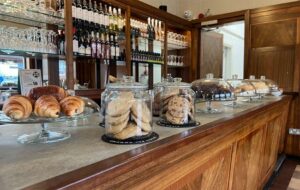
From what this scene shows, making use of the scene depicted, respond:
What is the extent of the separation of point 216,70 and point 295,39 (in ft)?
5.64

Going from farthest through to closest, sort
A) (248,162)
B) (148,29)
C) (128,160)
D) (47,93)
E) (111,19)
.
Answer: (148,29) < (111,19) < (248,162) < (47,93) < (128,160)

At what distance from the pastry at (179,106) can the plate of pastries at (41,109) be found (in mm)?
353

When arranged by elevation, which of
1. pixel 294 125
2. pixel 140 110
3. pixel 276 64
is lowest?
pixel 294 125

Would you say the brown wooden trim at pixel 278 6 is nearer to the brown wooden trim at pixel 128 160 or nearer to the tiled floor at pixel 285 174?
the tiled floor at pixel 285 174

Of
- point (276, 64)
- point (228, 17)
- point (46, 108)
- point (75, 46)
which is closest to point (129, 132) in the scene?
point (46, 108)

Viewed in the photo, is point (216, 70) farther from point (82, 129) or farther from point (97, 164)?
point (97, 164)

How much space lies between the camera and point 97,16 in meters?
2.80

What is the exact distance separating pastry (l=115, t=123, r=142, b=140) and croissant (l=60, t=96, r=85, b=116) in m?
0.17

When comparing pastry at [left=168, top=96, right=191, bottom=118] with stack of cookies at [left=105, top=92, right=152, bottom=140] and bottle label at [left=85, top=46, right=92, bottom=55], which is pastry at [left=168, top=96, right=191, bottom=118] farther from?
bottle label at [left=85, top=46, right=92, bottom=55]

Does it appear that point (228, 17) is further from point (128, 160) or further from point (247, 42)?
point (128, 160)

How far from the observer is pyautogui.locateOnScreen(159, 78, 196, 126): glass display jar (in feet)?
3.36

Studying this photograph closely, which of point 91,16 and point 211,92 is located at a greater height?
point 91,16

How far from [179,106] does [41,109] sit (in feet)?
1.71

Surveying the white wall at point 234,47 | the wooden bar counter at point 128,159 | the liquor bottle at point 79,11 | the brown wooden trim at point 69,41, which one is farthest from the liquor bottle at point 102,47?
the white wall at point 234,47
